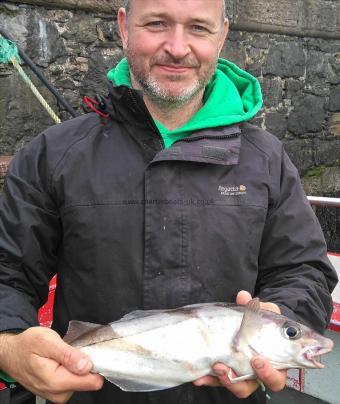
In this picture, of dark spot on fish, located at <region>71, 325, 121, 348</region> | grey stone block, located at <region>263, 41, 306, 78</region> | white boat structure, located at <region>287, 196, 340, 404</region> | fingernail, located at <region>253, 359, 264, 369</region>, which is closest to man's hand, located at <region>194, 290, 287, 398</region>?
fingernail, located at <region>253, 359, 264, 369</region>

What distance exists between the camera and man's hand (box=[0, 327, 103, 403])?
1542mm

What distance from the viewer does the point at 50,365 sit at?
154 cm

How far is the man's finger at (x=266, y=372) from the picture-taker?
157 centimetres

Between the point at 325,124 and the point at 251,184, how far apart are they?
655 centimetres

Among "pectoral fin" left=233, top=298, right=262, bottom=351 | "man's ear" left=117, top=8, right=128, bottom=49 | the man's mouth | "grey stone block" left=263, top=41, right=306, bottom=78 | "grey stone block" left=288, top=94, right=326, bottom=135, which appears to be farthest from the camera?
"grey stone block" left=288, top=94, right=326, bottom=135

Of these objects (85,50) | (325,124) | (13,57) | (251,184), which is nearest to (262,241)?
(251,184)

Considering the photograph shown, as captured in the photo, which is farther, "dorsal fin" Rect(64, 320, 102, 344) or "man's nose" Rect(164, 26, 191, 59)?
"man's nose" Rect(164, 26, 191, 59)

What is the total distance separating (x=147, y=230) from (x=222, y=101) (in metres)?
0.62

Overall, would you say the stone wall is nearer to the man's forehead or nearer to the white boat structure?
the white boat structure

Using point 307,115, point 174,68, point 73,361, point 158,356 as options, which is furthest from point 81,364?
point 307,115

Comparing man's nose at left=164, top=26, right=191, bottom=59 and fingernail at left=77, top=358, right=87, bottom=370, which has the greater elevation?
man's nose at left=164, top=26, right=191, bottom=59

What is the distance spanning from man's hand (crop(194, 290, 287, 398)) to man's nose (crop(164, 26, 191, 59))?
0.89m

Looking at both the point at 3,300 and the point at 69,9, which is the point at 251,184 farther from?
the point at 69,9

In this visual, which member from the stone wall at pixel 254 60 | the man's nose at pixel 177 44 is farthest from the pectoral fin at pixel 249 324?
the stone wall at pixel 254 60
